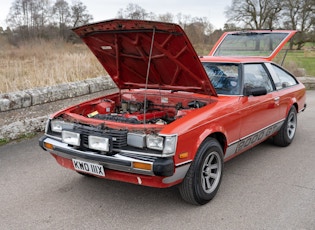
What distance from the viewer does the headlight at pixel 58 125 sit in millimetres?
3570

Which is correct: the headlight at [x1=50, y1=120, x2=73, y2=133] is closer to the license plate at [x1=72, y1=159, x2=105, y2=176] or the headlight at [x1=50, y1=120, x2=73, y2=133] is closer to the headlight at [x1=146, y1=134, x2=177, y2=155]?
the license plate at [x1=72, y1=159, x2=105, y2=176]

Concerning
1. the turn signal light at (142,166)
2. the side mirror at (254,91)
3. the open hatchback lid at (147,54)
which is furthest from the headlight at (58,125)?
the side mirror at (254,91)

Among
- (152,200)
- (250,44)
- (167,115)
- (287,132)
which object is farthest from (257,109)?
(250,44)

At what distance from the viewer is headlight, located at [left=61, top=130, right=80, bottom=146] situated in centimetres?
333

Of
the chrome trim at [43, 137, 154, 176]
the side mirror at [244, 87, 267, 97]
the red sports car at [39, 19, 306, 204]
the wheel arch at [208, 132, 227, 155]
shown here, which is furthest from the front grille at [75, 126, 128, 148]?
the side mirror at [244, 87, 267, 97]

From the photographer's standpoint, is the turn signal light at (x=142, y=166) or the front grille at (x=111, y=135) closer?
the turn signal light at (x=142, y=166)

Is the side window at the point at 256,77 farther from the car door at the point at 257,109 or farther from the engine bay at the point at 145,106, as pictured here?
the engine bay at the point at 145,106

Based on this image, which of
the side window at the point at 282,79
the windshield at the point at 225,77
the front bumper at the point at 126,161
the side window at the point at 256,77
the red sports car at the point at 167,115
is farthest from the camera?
the side window at the point at 282,79

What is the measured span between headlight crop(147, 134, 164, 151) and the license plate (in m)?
0.55

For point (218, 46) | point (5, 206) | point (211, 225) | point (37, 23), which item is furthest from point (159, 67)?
point (37, 23)

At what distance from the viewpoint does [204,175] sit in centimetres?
360

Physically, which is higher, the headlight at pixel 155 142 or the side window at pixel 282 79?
the side window at pixel 282 79

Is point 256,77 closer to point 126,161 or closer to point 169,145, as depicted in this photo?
point 169,145

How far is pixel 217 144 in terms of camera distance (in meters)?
3.60
